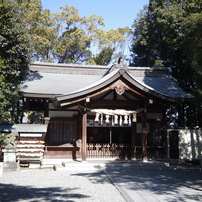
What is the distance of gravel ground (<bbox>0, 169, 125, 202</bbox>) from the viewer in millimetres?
6081

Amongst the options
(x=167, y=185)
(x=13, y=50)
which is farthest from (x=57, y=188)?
(x=13, y=50)

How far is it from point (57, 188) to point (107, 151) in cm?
624

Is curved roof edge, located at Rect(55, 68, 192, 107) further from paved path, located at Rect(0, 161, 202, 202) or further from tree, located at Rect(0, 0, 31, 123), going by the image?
paved path, located at Rect(0, 161, 202, 202)

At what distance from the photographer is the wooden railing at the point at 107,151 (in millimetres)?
13000

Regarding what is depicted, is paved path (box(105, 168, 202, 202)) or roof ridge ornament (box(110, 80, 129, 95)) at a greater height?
roof ridge ornament (box(110, 80, 129, 95))

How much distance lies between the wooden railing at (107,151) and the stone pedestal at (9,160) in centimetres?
393

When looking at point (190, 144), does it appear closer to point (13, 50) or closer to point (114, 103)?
point (114, 103)

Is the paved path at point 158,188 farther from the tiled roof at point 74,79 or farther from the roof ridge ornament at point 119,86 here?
the tiled roof at point 74,79

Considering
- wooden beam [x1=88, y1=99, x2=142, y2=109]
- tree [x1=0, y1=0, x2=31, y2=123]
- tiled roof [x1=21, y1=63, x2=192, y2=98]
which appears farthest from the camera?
tiled roof [x1=21, y1=63, x2=192, y2=98]

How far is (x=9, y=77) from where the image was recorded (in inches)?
471

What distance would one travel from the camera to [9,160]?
10.3m

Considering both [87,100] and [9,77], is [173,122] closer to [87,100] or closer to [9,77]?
[87,100]

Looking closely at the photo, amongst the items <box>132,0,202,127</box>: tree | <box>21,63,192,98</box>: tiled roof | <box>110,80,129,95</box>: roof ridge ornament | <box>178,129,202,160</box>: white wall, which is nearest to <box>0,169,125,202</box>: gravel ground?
<box>110,80,129,95</box>: roof ridge ornament

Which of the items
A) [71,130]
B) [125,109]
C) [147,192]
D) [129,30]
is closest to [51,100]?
[71,130]
